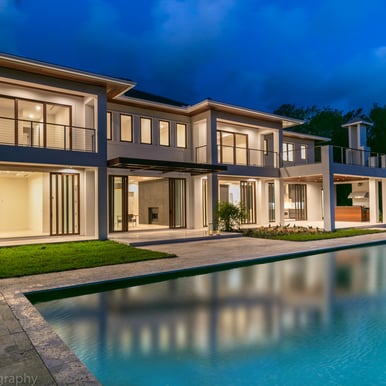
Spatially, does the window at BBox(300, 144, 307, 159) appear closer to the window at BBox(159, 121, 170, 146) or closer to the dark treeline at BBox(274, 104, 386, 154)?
the window at BBox(159, 121, 170, 146)

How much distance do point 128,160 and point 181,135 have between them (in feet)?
18.0

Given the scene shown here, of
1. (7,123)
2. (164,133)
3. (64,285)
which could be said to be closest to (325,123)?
(164,133)

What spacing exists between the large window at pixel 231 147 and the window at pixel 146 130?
377 cm

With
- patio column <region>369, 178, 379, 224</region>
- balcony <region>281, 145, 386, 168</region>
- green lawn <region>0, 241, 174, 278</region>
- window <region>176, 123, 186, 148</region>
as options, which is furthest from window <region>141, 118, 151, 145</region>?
patio column <region>369, 178, 379, 224</region>

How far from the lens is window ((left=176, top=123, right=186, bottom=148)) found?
16723 mm

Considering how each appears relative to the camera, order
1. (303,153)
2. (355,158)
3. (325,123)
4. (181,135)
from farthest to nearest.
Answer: (325,123), (303,153), (355,158), (181,135)

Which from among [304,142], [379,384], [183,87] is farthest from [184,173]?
[183,87]

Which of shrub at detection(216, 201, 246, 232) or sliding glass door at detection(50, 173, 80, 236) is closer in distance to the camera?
sliding glass door at detection(50, 173, 80, 236)

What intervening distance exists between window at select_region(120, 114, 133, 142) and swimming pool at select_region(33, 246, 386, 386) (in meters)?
9.07

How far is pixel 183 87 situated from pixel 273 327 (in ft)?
331

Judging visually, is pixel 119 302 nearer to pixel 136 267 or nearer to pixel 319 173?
pixel 136 267

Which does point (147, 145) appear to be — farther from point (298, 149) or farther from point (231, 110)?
point (298, 149)

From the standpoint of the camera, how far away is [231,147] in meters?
17.8

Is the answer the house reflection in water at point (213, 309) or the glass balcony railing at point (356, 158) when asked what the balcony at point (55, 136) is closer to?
the house reflection in water at point (213, 309)
